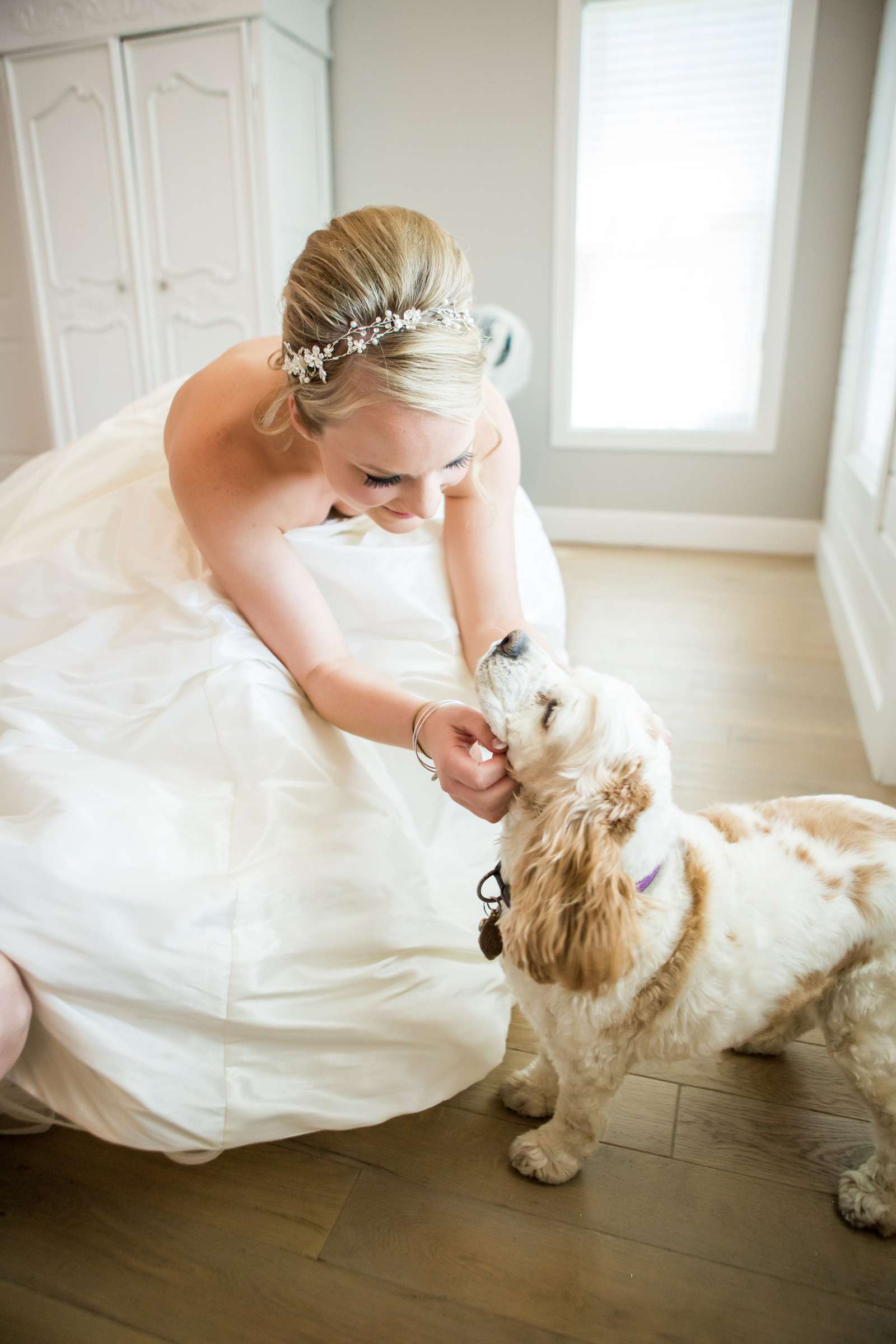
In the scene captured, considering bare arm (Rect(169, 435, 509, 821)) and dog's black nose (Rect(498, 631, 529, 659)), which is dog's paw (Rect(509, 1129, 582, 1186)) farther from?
dog's black nose (Rect(498, 631, 529, 659))

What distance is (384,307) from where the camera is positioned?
114 cm

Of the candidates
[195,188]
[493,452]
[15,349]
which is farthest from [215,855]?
[15,349]

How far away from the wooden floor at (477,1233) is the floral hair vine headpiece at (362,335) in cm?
115

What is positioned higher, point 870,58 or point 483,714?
point 870,58

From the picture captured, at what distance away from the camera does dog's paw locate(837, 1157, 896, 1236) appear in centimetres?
115

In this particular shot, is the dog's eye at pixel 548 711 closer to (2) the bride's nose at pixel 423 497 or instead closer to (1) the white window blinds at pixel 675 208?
(2) the bride's nose at pixel 423 497

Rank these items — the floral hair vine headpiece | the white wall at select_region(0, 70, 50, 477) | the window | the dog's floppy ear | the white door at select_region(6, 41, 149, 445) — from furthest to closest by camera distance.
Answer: the white wall at select_region(0, 70, 50, 477), the white door at select_region(6, 41, 149, 445), the window, the floral hair vine headpiece, the dog's floppy ear

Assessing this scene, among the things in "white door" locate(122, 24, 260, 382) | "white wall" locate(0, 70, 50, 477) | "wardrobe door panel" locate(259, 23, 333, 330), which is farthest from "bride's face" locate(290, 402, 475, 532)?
"white wall" locate(0, 70, 50, 477)

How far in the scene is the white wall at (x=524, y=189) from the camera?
4.11 metres

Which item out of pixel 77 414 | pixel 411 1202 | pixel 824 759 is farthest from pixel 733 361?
pixel 411 1202

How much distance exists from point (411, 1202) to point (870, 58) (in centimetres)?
468

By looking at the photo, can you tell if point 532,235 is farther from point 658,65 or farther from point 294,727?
point 294,727

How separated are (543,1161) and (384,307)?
3.98 ft

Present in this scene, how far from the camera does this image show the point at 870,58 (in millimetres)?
3725
